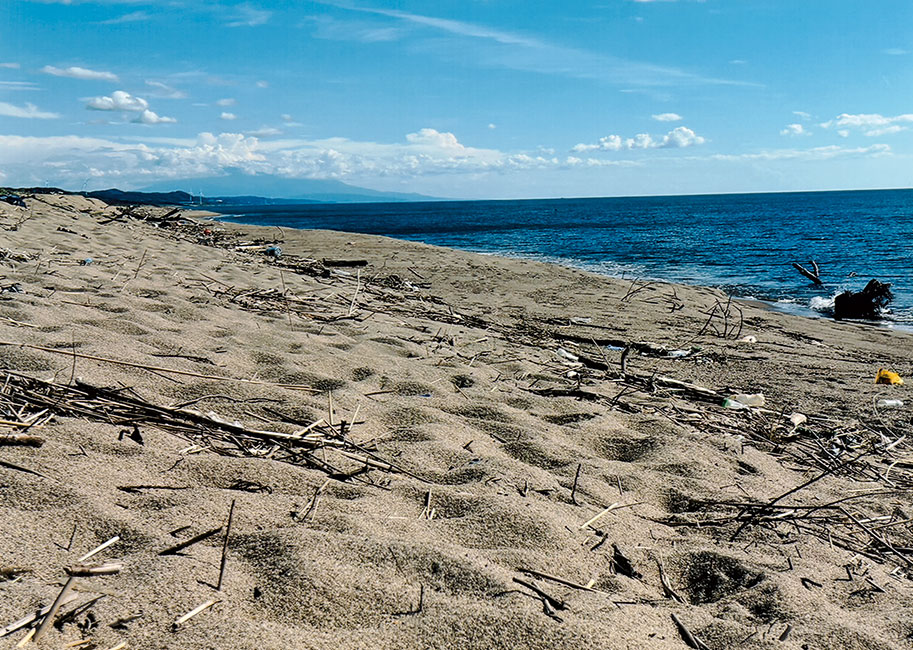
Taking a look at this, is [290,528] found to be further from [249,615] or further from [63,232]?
[63,232]

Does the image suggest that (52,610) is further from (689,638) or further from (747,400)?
(747,400)

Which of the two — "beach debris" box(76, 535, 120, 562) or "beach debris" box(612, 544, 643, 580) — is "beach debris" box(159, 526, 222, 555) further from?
"beach debris" box(612, 544, 643, 580)

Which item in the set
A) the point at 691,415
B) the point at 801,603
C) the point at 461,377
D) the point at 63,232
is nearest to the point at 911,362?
the point at 691,415

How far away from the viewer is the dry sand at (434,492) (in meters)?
1.72

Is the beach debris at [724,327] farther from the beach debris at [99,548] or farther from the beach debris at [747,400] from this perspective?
the beach debris at [99,548]

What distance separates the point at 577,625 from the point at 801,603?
2.65ft

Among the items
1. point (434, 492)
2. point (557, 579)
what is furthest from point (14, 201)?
point (557, 579)

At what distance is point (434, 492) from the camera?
250 cm

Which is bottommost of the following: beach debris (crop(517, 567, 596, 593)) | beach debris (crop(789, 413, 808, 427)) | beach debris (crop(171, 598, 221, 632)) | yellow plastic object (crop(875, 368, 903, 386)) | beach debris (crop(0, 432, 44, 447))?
yellow plastic object (crop(875, 368, 903, 386))

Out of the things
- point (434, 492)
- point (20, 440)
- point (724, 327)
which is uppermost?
point (20, 440)

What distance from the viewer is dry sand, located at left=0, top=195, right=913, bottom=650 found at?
1.72 metres

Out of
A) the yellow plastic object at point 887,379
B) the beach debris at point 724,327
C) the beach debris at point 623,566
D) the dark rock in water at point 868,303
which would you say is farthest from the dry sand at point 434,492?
the dark rock in water at point 868,303

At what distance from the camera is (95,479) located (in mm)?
2150

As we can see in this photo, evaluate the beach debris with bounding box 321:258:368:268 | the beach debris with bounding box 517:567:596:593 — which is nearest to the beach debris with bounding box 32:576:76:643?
the beach debris with bounding box 517:567:596:593
